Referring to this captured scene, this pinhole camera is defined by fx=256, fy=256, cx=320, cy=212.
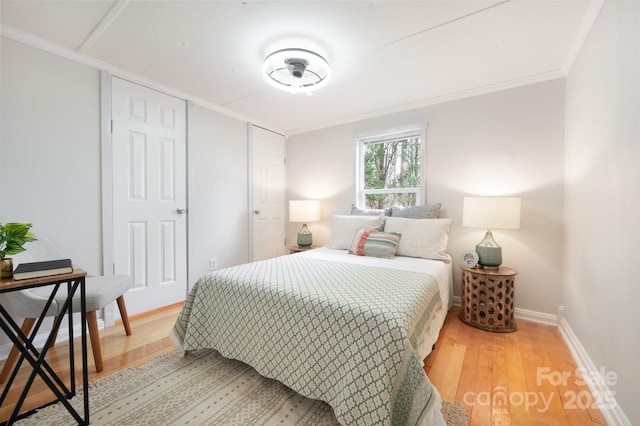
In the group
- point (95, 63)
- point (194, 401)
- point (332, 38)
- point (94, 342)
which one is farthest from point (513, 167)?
point (95, 63)

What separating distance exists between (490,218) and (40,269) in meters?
2.93

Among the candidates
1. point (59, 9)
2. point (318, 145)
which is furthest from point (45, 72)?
point (318, 145)

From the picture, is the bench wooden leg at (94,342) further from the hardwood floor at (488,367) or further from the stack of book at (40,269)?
the stack of book at (40,269)

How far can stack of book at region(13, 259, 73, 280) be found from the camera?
1098 mm

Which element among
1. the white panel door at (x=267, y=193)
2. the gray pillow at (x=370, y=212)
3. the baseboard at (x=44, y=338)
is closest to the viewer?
the baseboard at (x=44, y=338)

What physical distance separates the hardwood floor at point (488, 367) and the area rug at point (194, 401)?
0.18 metres

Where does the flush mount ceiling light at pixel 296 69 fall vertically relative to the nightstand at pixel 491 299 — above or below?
above

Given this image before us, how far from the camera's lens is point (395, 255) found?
2555 millimetres

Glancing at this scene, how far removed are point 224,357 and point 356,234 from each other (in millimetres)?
1596

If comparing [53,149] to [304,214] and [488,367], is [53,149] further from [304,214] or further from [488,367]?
[488,367]

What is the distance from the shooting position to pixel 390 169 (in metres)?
3.36

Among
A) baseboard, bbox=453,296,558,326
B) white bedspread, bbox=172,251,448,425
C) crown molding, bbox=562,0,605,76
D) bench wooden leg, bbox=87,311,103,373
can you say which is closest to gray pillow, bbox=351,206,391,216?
white bedspread, bbox=172,251,448,425

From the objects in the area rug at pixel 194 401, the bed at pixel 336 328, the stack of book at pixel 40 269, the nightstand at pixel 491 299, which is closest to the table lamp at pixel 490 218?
the nightstand at pixel 491 299

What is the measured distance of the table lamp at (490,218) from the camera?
216 centimetres
